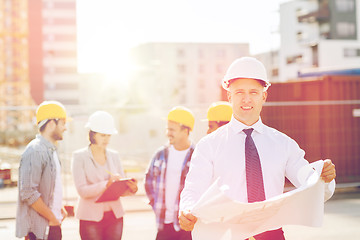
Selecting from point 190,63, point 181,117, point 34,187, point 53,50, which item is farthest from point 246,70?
point 53,50

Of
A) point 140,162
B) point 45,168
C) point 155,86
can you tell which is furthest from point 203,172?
point 155,86

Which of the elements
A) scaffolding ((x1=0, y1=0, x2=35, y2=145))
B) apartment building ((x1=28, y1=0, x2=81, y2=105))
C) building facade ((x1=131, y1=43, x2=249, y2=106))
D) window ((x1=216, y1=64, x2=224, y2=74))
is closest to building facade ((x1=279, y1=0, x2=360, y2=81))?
building facade ((x1=131, y1=43, x2=249, y2=106))

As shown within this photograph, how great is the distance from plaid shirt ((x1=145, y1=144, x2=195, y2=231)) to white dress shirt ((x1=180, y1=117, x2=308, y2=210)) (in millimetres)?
Answer: 2216

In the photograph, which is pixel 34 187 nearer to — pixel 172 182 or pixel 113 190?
pixel 113 190

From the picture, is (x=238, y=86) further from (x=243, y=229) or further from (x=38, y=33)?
(x=38, y=33)

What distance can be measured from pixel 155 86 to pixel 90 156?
8105 centimetres

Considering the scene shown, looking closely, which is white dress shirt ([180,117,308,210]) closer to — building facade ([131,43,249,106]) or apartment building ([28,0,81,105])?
building facade ([131,43,249,106])

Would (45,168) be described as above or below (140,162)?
above

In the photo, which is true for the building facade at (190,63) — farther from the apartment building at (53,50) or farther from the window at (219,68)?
the apartment building at (53,50)

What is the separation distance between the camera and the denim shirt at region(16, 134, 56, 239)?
14.7 ft

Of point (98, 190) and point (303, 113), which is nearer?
point (98, 190)

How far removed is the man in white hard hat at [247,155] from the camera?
2881mm

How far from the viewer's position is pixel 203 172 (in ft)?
9.37

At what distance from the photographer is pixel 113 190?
5113 millimetres
